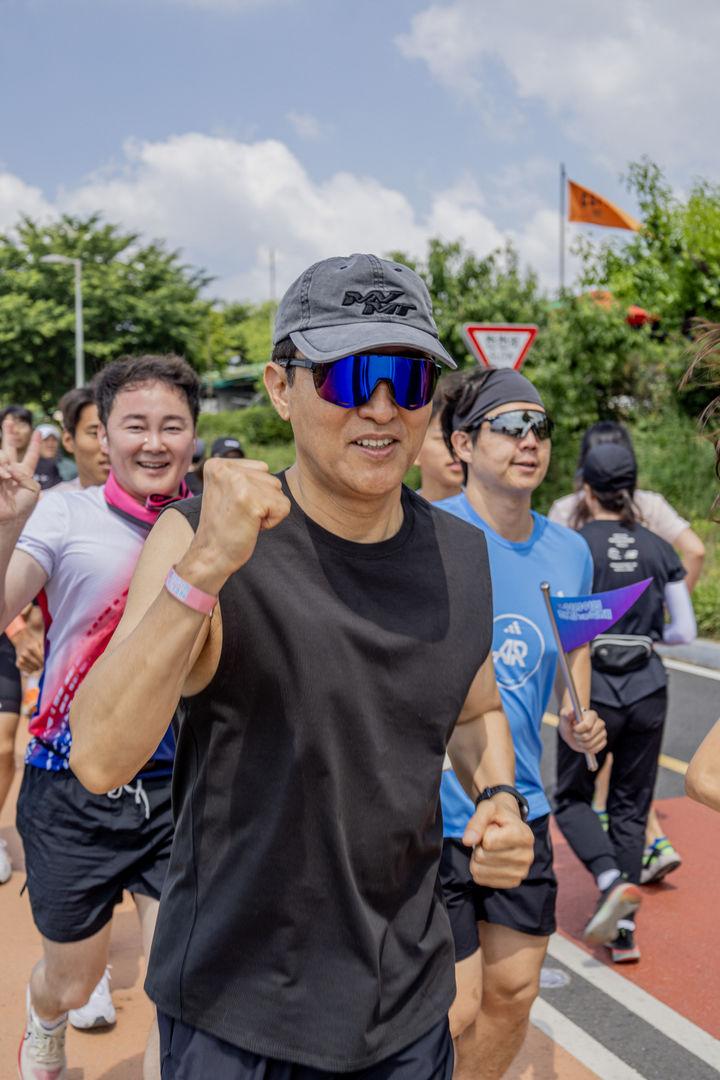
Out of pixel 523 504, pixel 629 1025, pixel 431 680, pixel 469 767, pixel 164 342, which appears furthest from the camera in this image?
pixel 164 342

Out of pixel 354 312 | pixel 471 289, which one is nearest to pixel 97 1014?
pixel 354 312

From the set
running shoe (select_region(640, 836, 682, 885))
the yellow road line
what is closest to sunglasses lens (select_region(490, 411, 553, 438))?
running shoe (select_region(640, 836, 682, 885))

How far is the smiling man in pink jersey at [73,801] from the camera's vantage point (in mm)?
2908

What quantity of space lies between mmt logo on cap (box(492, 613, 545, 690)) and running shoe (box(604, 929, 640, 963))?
167 cm

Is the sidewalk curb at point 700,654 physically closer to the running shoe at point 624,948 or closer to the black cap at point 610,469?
the black cap at point 610,469

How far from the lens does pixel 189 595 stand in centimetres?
153

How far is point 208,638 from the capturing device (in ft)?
5.67

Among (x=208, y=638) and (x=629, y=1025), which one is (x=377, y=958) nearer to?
(x=208, y=638)

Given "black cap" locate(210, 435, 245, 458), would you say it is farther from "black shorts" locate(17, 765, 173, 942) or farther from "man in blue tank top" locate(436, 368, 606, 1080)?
"black shorts" locate(17, 765, 173, 942)

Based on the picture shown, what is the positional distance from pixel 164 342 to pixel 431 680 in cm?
3714

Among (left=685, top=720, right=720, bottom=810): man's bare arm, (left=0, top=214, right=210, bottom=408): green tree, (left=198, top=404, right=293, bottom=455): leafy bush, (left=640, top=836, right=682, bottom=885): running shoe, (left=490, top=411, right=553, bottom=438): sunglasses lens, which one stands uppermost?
(left=0, top=214, right=210, bottom=408): green tree

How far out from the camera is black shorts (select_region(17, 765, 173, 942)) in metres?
2.91

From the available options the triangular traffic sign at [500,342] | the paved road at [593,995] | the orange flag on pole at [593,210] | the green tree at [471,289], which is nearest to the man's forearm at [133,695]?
the paved road at [593,995]

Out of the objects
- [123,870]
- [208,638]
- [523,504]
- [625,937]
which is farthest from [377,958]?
[625,937]
